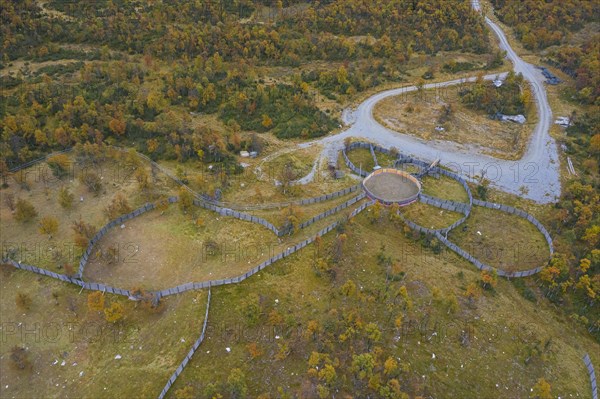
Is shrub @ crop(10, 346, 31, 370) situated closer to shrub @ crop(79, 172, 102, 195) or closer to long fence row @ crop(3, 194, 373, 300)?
long fence row @ crop(3, 194, 373, 300)

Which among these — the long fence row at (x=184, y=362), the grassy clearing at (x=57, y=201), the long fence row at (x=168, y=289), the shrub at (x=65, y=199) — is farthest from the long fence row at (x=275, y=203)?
the long fence row at (x=184, y=362)

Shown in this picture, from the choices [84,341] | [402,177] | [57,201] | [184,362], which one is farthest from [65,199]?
[402,177]

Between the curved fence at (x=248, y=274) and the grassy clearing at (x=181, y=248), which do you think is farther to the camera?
the grassy clearing at (x=181, y=248)

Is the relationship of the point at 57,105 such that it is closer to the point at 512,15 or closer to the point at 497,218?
the point at 497,218

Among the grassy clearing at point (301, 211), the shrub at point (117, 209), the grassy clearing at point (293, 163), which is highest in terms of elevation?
the shrub at point (117, 209)

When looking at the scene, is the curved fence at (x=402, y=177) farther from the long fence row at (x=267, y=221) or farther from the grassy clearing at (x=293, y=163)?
the grassy clearing at (x=293, y=163)

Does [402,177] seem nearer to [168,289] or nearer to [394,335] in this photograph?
[394,335]
